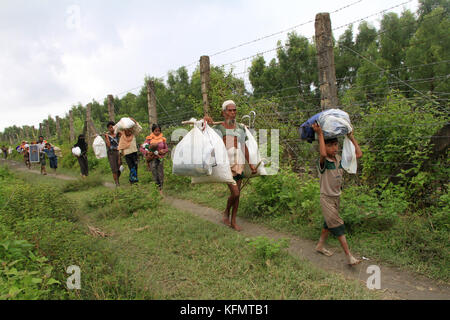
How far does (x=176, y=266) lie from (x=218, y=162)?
4.31 feet

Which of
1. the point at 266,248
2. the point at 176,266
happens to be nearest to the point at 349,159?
the point at 266,248

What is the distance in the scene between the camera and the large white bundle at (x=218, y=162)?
3.58m

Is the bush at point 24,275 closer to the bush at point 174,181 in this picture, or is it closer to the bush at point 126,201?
the bush at point 126,201

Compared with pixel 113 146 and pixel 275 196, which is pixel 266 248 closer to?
pixel 275 196

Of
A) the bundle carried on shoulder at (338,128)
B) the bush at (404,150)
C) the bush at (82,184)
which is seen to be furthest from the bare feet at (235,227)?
A: the bush at (82,184)

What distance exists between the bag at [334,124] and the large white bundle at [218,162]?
4.07ft

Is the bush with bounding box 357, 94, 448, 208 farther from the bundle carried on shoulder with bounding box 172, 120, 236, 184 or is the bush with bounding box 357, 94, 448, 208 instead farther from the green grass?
the bundle carried on shoulder with bounding box 172, 120, 236, 184

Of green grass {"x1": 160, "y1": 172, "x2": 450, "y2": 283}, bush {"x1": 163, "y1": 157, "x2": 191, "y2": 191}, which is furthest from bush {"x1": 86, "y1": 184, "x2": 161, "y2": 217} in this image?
green grass {"x1": 160, "y1": 172, "x2": 450, "y2": 283}

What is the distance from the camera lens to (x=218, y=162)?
358cm

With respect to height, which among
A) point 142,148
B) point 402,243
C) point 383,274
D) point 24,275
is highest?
point 142,148

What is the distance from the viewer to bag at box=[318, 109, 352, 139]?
9.78ft
